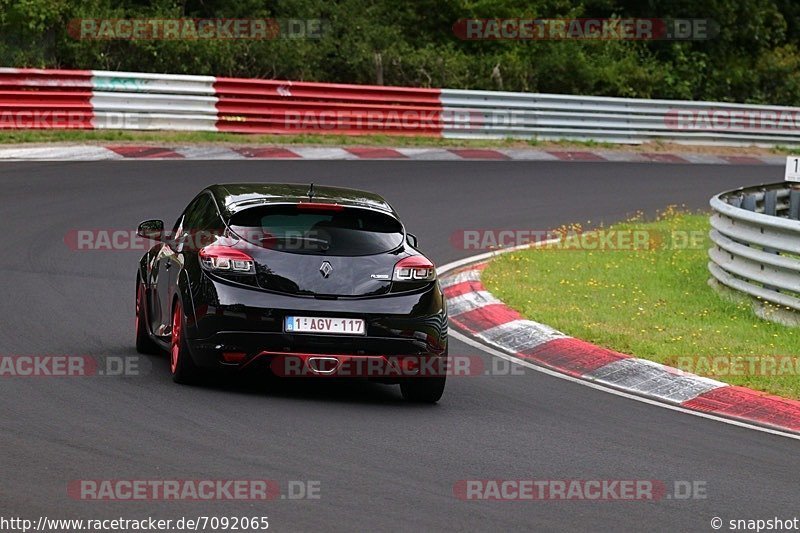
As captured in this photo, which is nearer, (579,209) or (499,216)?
(499,216)

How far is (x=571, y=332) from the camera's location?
12.5 meters

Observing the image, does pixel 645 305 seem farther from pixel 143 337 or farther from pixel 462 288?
pixel 143 337

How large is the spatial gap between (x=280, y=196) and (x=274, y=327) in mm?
1088

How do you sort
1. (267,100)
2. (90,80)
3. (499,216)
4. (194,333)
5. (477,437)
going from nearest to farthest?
(477,437), (194,333), (499,216), (90,80), (267,100)

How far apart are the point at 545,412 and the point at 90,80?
1655cm

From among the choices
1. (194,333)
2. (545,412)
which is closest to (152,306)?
(194,333)

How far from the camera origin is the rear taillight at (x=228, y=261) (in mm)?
9477

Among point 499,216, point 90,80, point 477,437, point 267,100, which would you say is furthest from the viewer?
point 267,100

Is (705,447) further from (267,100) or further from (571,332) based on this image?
(267,100)

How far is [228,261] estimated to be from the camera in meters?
9.50

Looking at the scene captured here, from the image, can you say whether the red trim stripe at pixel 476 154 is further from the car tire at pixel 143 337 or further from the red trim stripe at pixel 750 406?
the red trim stripe at pixel 750 406

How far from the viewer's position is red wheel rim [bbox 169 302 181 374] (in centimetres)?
979

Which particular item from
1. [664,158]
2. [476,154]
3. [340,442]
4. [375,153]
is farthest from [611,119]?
[340,442]

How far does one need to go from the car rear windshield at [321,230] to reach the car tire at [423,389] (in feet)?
2.97
